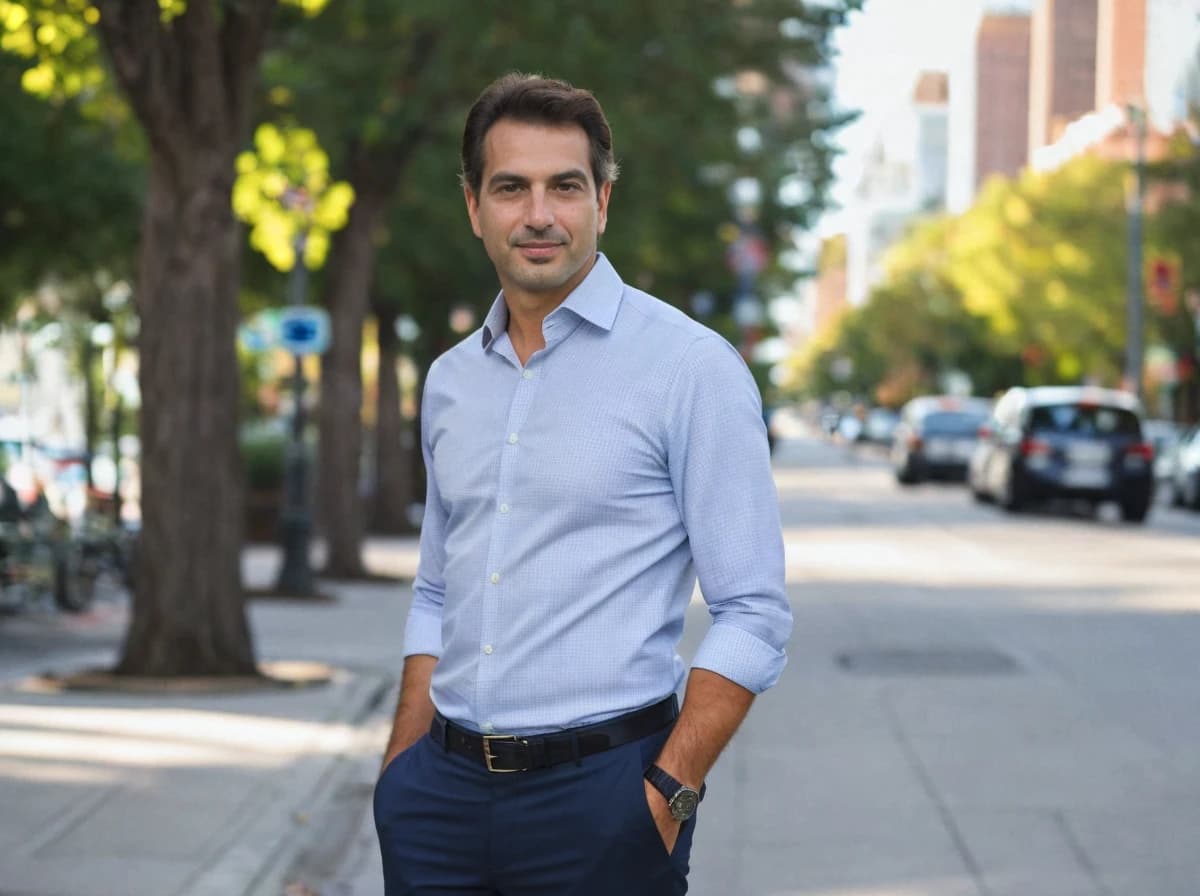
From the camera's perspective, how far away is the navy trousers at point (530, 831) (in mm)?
3307

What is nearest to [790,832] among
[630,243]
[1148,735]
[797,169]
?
[1148,735]

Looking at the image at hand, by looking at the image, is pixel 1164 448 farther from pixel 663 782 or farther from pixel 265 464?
pixel 663 782

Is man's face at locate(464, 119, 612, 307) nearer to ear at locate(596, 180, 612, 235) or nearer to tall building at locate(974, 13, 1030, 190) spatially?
ear at locate(596, 180, 612, 235)

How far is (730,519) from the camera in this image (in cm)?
329

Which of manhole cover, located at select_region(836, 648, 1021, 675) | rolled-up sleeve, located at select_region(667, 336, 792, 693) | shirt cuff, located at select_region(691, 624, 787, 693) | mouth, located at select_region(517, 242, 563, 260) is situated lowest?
manhole cover, located at select_region(836, 648, 1021, 675)

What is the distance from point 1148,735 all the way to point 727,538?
299 inches

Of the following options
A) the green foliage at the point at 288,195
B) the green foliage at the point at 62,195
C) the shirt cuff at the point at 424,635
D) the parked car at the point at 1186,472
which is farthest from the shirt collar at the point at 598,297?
the parked car at the point at 1186,472

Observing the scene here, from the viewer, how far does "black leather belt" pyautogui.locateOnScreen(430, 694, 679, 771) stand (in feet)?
10.9

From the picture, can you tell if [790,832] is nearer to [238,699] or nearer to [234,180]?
[238,699]

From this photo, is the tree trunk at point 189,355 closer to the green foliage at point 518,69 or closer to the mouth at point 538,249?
the green foliage at point 518,69

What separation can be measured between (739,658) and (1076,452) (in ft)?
94.8

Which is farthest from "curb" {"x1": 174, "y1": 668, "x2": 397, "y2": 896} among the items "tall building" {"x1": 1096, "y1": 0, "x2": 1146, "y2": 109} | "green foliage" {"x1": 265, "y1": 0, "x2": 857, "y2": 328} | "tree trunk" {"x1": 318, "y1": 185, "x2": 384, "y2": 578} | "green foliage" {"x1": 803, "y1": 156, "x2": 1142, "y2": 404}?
"green foliage" {"x1": 803, "y1": 156, "x2": 1142, "y2": 404}

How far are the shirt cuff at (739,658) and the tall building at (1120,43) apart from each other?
2190cm

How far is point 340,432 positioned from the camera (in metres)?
22.1
